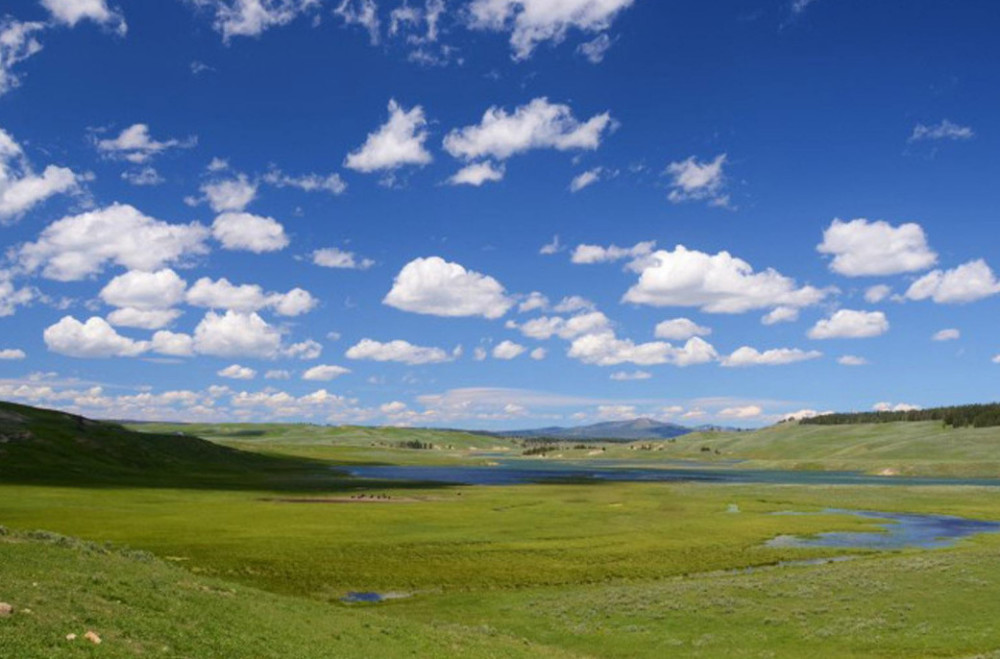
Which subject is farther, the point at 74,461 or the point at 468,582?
the point at 74,461

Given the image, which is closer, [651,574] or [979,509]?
[651,574]

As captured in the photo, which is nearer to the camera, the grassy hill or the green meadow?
the green meadow

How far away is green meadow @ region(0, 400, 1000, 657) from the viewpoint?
2991 cm

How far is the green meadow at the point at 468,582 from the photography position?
1177 inches

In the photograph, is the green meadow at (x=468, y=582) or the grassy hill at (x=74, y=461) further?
the grassy hill at (x=74, y=461)

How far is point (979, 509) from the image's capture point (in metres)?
116

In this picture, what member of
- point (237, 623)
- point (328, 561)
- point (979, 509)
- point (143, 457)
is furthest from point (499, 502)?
point (143, 457)

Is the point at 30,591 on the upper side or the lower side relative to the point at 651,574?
upper

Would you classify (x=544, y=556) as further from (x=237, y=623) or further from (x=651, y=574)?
(x=237, y=623)

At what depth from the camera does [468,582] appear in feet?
182

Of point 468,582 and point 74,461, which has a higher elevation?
point 74,461

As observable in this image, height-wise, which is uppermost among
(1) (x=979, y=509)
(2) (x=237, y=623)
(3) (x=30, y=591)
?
(3) (x=30, y=591)

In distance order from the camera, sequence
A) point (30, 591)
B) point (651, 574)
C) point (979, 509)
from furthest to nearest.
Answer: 1. point (979, 509)
2. point (651, 574)
3. point (30, 591)

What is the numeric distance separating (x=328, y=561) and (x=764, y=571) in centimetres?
3635
